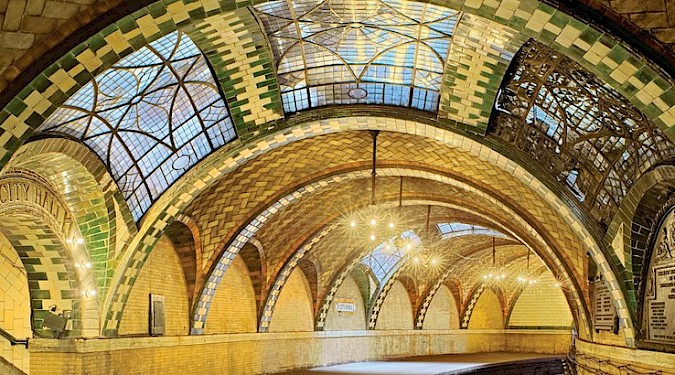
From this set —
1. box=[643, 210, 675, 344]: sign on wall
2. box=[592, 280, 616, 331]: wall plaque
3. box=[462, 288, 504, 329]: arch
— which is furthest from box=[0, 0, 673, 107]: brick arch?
box=[462, 288, 504, 329]: arch

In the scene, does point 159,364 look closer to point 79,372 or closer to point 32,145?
point 79,372

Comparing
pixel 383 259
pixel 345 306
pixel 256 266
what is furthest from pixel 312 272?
pixel 383 259

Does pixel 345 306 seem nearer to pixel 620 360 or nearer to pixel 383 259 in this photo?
pixel 383 259

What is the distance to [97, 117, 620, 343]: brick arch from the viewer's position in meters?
11.0

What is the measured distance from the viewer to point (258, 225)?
1534 centimetres

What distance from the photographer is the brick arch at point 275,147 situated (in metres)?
11.0

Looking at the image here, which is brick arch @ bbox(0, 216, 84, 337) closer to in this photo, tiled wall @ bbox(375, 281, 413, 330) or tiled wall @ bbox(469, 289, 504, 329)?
tiled wall @ bbox(375, 281, 413, 330)

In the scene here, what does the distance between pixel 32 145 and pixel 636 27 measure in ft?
22.1

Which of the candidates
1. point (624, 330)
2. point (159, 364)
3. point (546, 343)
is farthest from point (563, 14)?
point (546, 343)

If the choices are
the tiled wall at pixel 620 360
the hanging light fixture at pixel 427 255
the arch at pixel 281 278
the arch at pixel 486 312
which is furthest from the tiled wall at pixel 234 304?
the arch at pixel 486 312

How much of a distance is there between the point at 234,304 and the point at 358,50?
8.82 m

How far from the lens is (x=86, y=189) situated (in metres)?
11.4

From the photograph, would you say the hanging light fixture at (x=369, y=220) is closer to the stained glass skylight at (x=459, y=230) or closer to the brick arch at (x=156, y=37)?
the stained glass skylight at (x=459, y=230)

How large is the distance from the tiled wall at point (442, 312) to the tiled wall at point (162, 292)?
13239 mm
